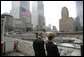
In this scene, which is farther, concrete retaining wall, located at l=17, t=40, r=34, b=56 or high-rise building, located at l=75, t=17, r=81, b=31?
high-rise building, located at l=75, t=17, r=81, b=31

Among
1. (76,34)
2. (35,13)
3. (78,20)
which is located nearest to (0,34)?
(76,34)

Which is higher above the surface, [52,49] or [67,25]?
[67,25]

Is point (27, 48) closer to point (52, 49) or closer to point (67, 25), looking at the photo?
point (52, 49)

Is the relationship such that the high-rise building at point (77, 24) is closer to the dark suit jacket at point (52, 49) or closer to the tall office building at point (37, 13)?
the tall office building at point (37, 13)

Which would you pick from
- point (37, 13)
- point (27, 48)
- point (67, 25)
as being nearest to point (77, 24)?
point (67, 25)

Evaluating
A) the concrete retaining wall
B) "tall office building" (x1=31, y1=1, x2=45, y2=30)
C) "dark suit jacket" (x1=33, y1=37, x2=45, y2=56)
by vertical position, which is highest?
"tall office building" (x1=31, y1=1, x2=45, y2=30)

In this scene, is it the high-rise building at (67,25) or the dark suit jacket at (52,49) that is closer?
the dark suit jacket at (52,49)

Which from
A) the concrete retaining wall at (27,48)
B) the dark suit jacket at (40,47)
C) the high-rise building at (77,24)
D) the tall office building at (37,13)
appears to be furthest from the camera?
the tall office building at (37,13)

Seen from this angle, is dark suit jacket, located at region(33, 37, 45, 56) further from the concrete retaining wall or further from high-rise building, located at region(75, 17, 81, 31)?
high-rise building, located at region(75, 17, 81, 31)

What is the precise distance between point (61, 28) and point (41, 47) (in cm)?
9868

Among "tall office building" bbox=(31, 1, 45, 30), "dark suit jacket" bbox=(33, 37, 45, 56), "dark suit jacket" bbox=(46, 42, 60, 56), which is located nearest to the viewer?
"dark suit jacket" bbox=(46, 42, 60, 56)

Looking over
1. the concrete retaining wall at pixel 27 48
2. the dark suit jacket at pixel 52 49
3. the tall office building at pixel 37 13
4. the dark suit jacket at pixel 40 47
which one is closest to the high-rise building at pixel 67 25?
the tall office building at pixel 37 13

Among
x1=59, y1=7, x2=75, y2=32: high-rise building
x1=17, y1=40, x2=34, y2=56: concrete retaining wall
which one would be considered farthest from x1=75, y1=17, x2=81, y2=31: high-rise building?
x1=17, y1=40, x2=34, y2=56: concrete retaining wall

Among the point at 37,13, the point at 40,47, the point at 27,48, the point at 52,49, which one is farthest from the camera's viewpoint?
the point at 37,13
